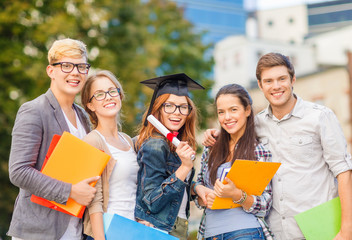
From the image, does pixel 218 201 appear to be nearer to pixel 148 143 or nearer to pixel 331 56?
pixel 148 143

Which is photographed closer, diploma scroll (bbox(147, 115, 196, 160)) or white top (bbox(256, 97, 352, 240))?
diploma scroll (bbox(147, 115, 196, 160))

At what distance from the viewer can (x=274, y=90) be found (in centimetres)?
361

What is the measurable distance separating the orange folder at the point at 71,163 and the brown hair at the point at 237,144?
904 mm

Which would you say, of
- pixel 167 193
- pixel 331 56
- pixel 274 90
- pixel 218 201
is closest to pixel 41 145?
pixel 167 193

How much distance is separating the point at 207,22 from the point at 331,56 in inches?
957

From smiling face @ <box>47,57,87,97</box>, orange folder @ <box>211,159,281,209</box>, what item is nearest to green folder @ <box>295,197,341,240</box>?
orange folder @ <box>211,159,281,209</box>

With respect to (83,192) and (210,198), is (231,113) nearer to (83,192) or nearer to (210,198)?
(210,198)

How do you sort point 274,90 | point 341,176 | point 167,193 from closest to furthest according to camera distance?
1. point 167,193
2. point 341,176
3. point 274,90

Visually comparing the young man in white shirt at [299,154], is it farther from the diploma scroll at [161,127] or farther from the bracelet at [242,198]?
the diploma scroll at [161,127]

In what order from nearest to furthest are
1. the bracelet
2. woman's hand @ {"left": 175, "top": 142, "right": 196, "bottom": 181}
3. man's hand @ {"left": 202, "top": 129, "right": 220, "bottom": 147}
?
woman's hand @ {"left": 175, "top": 142, "right": 196, "bottom": 181}
the bracelet
man's hand @ {"left": 202, "top": 129, "right": 220, "bottom": 147}

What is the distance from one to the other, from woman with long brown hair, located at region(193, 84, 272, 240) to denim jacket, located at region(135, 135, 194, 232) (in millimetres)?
298

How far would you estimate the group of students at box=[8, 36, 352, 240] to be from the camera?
320cm

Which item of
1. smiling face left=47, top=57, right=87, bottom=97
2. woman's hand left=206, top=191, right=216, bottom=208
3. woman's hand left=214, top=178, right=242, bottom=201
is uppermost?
smiling face left=47, top=57, right=87, bottom=97

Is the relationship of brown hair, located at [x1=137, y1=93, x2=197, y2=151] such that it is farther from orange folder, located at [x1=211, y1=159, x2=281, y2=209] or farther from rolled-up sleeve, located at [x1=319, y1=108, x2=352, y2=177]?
rolled-up sleeve, located at [x1=319, y1=108, x2=352, y2=177]
